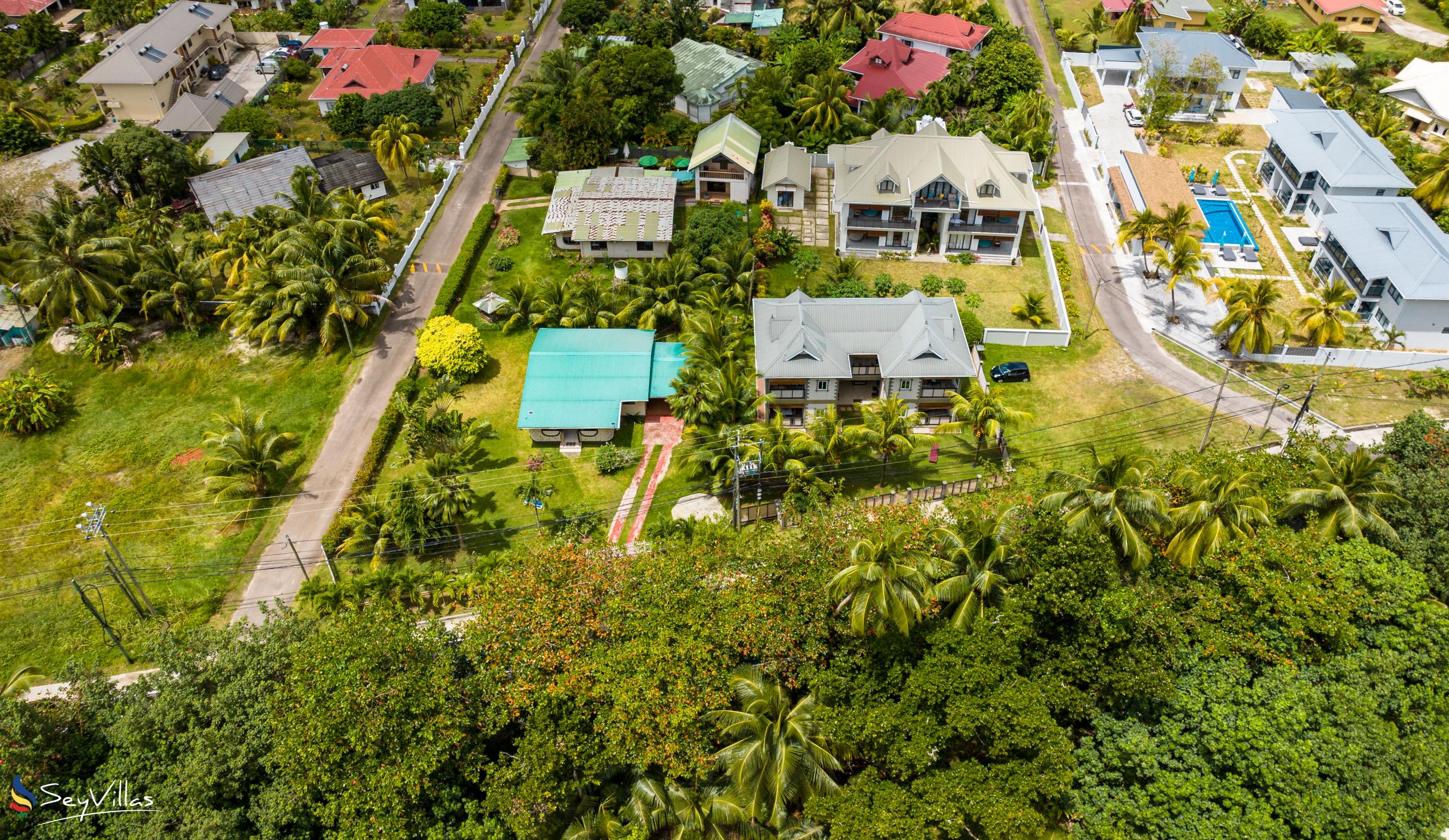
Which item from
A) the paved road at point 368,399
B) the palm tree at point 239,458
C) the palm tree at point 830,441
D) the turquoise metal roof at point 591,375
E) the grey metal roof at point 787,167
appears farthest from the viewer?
the grey metal roof at point 787,167

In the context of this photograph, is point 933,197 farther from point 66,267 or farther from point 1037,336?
point 66,267

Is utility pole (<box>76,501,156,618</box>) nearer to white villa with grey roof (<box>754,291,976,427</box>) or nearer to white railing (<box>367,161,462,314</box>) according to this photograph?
white railing (<box>367,161,462,314</box>)

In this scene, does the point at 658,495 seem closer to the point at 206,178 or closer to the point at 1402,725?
A: the point at 1402,725

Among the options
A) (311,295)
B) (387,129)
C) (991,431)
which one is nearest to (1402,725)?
(991,431)

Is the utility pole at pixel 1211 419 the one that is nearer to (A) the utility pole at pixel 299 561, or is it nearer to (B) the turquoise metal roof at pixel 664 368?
(B) the turquoise metal roof at pixel 664 368

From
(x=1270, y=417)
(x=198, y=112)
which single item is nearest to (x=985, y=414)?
(x=1270, y=417)

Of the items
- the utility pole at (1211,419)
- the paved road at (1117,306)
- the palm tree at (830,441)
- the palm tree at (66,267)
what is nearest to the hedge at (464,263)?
the palm tree at (66,267)

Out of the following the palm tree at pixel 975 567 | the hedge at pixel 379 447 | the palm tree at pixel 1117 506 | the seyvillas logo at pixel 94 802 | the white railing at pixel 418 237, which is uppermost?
the palm tree at pixel 1117 506
